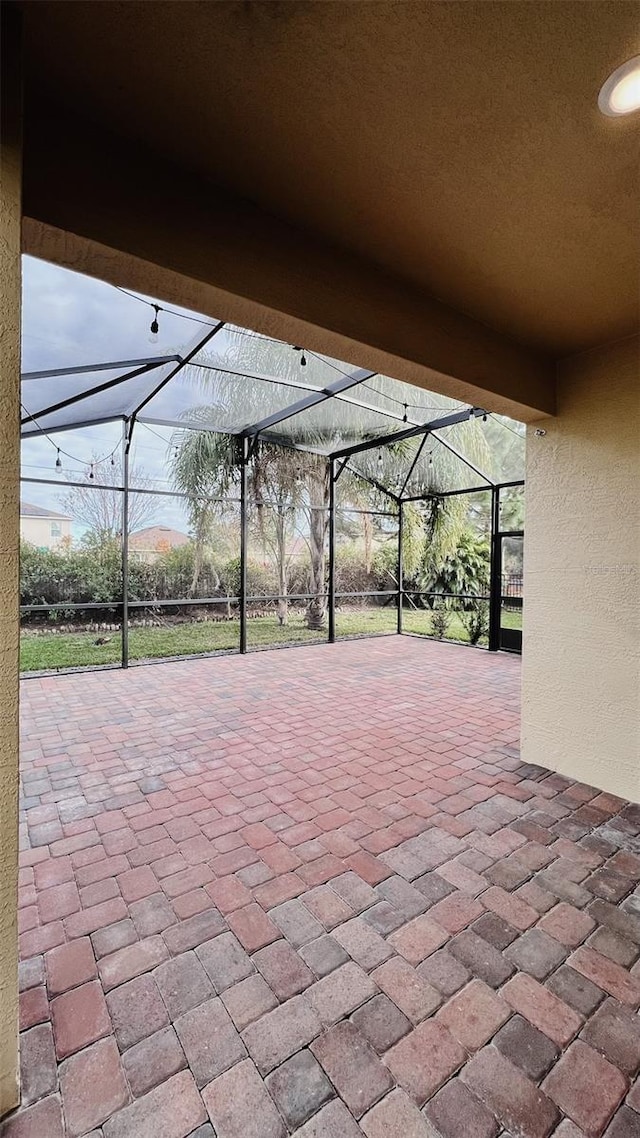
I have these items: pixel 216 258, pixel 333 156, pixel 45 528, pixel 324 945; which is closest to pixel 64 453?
pixel 45 528

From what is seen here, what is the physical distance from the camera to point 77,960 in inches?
62.8

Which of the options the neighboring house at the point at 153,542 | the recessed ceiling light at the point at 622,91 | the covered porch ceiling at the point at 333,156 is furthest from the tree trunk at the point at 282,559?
the recessed ceiling light at the point at 622,91

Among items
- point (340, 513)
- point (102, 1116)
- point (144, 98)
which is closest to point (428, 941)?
point (102, 1116)

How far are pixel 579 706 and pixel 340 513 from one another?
6.09 meters

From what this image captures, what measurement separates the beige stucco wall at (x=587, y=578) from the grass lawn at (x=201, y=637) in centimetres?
399

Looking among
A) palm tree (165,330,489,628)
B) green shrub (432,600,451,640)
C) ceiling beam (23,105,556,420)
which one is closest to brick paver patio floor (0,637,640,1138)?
ceiling beam (23,105,556,420)

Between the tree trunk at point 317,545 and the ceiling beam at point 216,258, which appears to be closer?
the ceiling beam at point 216,258

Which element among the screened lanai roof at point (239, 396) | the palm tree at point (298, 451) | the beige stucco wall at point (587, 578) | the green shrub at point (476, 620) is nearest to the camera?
the beige stucco wall at point (587, 578)

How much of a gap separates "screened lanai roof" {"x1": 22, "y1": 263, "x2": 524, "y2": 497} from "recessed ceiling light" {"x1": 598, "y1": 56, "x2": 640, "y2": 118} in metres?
1.47

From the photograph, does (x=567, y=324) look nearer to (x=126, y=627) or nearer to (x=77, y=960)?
(x=77, y=960)

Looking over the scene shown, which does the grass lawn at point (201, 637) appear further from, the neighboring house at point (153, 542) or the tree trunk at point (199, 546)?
the neighboring house at point (153, 542)

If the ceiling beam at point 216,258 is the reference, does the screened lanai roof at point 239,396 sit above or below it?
above

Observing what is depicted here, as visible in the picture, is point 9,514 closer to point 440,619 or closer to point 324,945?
point 324,945

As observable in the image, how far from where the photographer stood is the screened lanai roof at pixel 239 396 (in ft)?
10.6
